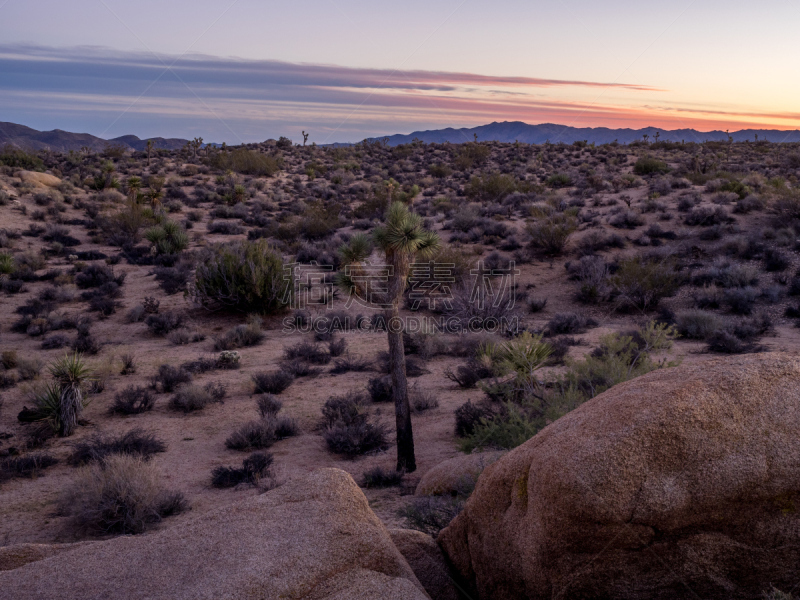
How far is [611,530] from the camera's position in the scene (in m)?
2.39

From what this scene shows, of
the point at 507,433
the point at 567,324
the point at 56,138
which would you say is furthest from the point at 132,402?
the point at 56,138

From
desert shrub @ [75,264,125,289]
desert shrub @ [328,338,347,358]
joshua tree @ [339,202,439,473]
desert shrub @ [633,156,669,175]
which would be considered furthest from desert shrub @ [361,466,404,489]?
desert shrub @ [633,156,669,175]

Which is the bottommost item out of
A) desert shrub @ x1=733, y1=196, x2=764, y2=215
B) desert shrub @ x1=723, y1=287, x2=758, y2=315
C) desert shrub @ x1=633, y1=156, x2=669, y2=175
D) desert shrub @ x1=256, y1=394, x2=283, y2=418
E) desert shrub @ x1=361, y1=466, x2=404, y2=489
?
desert shrub @ x1=256, y1=394, x2=283, y2=418

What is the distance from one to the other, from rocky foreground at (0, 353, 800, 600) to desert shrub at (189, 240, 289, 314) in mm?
13762

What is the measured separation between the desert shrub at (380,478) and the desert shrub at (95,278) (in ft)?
48.9

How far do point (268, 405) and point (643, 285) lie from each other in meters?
12.3

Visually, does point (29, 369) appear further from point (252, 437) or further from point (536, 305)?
point (536, 305)

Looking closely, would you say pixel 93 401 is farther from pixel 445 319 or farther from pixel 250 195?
pixel 250 195

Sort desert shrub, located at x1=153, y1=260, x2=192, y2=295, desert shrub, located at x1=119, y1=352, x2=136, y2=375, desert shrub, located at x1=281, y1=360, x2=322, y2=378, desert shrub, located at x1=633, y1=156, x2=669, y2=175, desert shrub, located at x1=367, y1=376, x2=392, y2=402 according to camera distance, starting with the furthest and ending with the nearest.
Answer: desert shrub, located at x1=633, y1=156, x2=669, y2=175
desert shrub, located at x1=153, y1=260, x2=192, y2=295
desert shrub, located at x1=281, y1=360, x2=322, y2=378
desert shrub, located at x1=119, y1=352, x2=136, y2=375
desert shrub, located at x1=367, y1=376, x2=392, y2=402

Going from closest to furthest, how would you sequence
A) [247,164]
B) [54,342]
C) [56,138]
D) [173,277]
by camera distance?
[54,342], [173,277], [247,164], [56,138]

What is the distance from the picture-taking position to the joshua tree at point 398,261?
750 cm

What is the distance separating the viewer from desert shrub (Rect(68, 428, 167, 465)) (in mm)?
8102

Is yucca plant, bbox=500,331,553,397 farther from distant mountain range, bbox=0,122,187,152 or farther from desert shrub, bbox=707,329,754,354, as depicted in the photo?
distant mountain range, bbox=0,122,187,152

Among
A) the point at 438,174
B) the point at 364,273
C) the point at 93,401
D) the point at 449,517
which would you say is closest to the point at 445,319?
the point at 364,273
